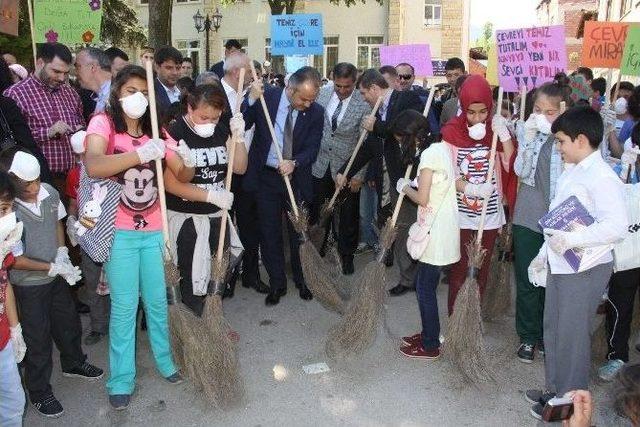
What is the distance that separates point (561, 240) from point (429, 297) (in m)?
1.17

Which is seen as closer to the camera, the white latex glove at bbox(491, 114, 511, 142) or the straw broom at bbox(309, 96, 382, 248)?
the white latex glove at bbox(491, 114, 511, 142)

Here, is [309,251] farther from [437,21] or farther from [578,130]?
[437,21]

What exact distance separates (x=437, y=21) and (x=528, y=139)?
23.2 meters

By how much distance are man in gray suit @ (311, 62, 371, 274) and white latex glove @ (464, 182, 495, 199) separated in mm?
1932

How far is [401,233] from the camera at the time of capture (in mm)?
5242

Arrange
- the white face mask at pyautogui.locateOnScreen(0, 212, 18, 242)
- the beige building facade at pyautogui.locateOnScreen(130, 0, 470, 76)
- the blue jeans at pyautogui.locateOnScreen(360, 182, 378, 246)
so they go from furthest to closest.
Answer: the beige building facade at pyautogui.locateOnScreen(130, 0, 470, 76)
the blue jeans at pyautogui.locateOnScreen(360, 182, 378, 246)
the white face mask at pyautogui.locateOnScreen(0, 212, 18, 242)

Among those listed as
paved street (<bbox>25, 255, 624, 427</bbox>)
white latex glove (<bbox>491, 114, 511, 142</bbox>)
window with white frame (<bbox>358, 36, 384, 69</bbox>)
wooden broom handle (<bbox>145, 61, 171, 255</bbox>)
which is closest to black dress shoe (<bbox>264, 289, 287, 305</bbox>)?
paved street (<bbox>25, 255, 624, 427</bbox>)

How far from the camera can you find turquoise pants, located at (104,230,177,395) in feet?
10.6

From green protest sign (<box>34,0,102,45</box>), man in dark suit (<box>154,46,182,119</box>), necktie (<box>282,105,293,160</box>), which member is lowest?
necktie (<box>282,105,293,160</box>)

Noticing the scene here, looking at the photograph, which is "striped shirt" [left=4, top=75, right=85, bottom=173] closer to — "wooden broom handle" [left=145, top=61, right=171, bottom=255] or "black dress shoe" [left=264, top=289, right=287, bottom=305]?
"wooden broom handle" [left=145, top=61, right=171, bottom=255]

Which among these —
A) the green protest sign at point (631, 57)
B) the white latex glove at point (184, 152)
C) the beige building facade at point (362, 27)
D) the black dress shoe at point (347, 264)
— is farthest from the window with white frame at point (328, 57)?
the white latex glove at point (184, 152)

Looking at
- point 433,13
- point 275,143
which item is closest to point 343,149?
point 275,143

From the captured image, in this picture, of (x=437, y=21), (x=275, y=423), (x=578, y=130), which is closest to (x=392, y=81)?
(x=578, y=130)

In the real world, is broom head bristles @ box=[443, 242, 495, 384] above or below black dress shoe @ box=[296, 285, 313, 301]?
above
